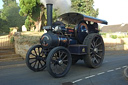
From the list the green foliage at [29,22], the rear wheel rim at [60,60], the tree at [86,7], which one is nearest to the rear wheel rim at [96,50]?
the rear wheel rim at [60,60]

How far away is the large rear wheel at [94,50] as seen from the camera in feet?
21.4

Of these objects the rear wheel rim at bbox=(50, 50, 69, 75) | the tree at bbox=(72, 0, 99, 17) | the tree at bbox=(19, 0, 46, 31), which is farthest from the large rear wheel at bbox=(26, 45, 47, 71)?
the tree at bbox=(72, 0, 99, 17)

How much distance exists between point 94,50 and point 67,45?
4.98 ft

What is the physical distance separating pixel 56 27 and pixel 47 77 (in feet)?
6.42

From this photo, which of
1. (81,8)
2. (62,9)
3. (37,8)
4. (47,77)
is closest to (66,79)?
(47,77)

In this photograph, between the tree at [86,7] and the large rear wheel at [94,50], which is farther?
the tree at [86,7]

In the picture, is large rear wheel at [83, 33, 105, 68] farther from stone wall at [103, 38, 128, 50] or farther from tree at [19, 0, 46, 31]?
tree at [19, 0, 46, 31]

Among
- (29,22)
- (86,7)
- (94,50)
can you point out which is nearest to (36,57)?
(94,50)

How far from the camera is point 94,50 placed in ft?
22.7

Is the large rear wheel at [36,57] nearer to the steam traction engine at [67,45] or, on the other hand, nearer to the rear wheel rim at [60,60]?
the steam traction engine at [67,45]

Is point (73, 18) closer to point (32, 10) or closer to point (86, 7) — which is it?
point (32, 10)

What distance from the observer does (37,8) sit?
1602 centimetres

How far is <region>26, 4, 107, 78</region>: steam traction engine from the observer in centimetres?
556

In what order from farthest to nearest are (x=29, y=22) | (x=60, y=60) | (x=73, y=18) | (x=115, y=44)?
(x=29, y=22)
(x=115, y=44)
(x=73, y=18)
(x=60, y=60)
